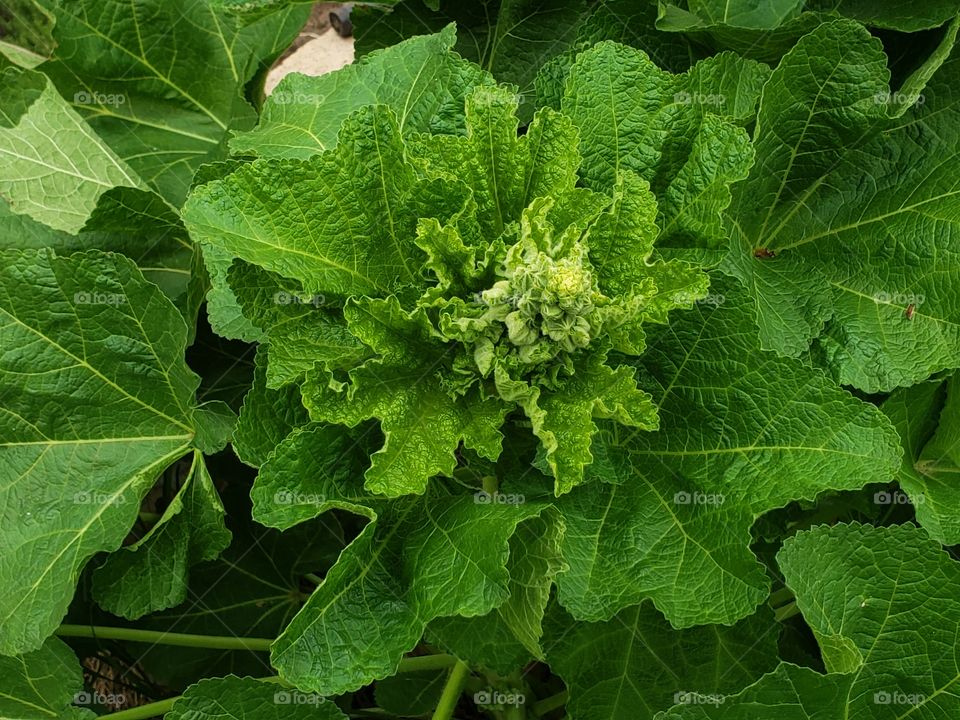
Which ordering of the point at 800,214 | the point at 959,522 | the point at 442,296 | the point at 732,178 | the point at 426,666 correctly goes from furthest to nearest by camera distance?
1. the point at 426,666
2. the point at 800,214
3. the point at 959,522
4. the point at 732,178
5. the point at 442,296

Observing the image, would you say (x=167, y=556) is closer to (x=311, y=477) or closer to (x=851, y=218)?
(x=311, y=477)

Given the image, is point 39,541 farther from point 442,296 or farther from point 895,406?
point 895,406

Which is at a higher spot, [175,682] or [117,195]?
[117,195]

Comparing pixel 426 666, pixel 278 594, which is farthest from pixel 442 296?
pixel 278 594

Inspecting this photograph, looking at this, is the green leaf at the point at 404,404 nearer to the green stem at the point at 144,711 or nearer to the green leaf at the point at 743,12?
the green stem at the point at 144,711

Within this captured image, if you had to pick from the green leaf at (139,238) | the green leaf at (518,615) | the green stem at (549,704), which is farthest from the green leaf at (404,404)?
the green stem at (549,704)

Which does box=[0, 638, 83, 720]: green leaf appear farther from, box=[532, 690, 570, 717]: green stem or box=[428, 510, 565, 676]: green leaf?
box=[532, 690, 570, 717]: green stem
